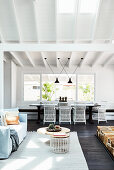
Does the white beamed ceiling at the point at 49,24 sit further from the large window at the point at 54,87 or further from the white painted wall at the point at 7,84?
the large window at the point at 54,87

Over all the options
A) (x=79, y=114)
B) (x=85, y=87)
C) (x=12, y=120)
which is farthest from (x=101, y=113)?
(x=12, y=120)

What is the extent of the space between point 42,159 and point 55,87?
6214mm

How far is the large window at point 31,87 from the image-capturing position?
9680 mm

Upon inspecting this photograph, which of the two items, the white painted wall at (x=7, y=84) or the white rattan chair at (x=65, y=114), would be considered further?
the white painted wall at (x=7, y=84)

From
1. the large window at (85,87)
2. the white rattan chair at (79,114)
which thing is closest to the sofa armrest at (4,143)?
the white rattan chair at (79,114)

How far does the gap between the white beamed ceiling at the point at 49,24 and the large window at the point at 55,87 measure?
319cm

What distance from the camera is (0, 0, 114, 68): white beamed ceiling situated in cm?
515

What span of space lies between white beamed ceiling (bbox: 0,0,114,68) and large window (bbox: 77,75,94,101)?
3.06 m

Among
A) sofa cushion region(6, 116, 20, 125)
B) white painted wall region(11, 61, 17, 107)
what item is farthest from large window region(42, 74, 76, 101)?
sofa cushion region(6, 116, 20, 125)

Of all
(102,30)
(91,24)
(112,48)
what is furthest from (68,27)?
(112,48)

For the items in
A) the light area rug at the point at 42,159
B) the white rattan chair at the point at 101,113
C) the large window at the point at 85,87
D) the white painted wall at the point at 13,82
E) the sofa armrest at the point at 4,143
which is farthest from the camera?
the large window at the point at 85,87

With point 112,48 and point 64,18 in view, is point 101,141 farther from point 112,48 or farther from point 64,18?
point 64,18

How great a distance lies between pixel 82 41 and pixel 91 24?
1.03 metres

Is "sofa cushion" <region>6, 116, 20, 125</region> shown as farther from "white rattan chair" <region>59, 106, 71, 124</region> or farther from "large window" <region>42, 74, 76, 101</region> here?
"large window" <region>42, 74, 76, 101</region>
